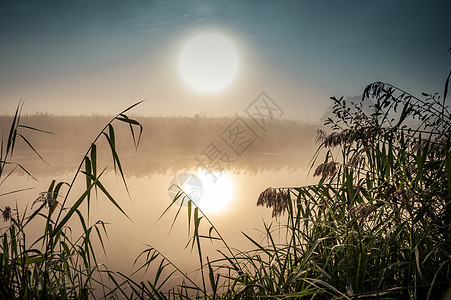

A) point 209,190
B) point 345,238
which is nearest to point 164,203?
point 209,190

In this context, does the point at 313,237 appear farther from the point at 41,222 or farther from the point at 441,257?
the point at 41,222

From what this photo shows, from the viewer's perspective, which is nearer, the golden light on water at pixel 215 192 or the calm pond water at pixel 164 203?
the calm pond water at pixel 164 203

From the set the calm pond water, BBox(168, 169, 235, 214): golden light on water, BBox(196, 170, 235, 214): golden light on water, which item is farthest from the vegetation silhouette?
BBox(196, 170, 235, 214): golden light on water

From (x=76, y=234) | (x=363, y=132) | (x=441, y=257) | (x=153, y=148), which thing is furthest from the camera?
(x=153, y=148)

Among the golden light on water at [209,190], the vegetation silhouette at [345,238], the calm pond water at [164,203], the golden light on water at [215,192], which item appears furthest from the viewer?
the golden light on water at [215,192]

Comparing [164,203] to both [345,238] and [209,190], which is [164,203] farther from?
[345,238]

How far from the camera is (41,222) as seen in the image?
3.26 meters

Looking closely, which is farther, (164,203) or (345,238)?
(164,203)

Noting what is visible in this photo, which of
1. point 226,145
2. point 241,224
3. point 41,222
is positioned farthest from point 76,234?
point 226,145

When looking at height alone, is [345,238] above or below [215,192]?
above

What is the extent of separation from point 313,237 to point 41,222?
282 cm

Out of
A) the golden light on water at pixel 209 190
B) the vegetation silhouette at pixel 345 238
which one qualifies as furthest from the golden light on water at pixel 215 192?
the vegetation silhouette at pixel 345 238

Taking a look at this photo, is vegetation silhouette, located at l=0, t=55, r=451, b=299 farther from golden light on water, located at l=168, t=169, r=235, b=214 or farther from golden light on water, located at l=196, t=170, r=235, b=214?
golden light on water, located at l=196, t=170, r=235, b=214

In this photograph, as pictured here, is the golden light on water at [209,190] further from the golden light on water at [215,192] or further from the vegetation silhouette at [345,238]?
the vegetation silhouette at [345,238]
